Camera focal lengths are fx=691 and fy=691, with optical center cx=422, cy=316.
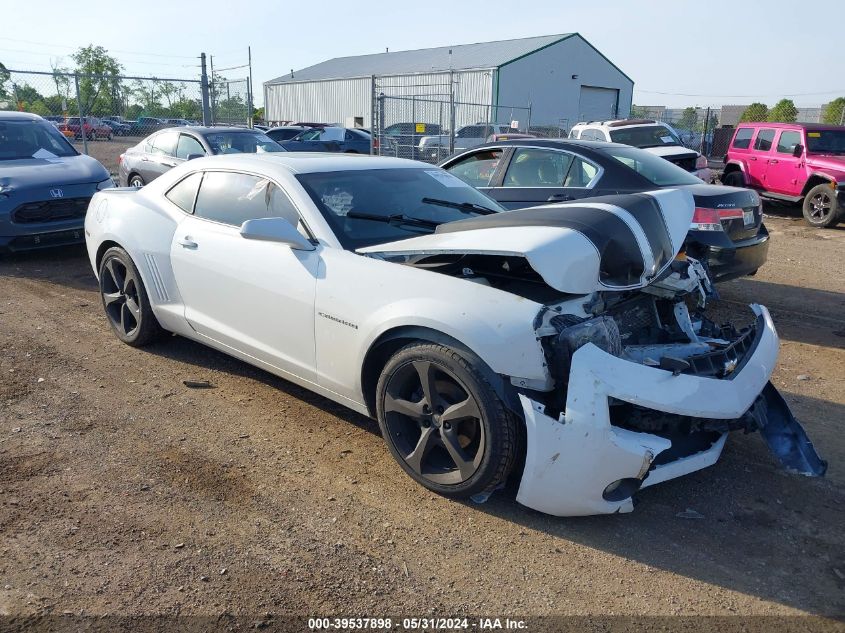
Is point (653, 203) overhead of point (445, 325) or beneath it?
overhead

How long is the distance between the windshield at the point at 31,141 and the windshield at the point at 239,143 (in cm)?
222

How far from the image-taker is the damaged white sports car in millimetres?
2971

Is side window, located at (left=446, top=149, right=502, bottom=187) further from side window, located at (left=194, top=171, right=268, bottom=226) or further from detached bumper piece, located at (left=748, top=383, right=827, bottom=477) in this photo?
detached bumper piece, located at (left=748, top=383, right=827, bottom=477)

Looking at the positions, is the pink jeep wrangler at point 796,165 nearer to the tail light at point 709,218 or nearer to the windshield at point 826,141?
the windshield at point 826,141

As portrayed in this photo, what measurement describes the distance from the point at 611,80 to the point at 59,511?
44.4m

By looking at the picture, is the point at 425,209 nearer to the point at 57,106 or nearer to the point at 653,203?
the point at 653,203

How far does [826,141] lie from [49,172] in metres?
13.1

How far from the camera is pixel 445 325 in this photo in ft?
10.3

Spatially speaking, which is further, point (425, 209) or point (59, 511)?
point (425, 209)

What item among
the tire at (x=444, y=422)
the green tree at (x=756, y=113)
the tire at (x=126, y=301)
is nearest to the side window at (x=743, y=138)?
the tire at (x=126, y=301)

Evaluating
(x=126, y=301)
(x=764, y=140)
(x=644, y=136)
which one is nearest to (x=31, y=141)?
(x=126, y=301)

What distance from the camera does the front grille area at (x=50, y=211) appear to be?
8000 millimetres

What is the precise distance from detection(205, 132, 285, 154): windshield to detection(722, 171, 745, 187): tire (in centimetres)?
949

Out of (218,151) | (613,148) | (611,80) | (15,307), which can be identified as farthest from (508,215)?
(611,80)
